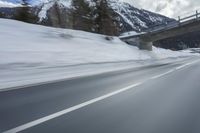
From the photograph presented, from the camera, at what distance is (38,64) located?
1839cm

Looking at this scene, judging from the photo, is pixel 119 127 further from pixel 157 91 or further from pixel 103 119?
pixel 157 91

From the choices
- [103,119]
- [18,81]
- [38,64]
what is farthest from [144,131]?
[38,64]

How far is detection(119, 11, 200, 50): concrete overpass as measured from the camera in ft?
186

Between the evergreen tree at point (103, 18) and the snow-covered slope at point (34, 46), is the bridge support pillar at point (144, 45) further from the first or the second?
the snow-covered slope at point (34, 46)

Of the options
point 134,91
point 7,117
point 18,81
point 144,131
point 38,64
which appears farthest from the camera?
point 38,64

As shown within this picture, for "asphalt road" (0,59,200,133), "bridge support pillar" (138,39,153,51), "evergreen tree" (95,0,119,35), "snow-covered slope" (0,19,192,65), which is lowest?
"bridge support pillar" (138,39,153,51)

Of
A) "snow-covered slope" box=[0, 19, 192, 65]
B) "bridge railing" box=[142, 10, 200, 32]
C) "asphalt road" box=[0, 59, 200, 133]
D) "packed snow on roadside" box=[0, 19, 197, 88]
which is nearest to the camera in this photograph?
"asphalt road" box=[0, 59, 200, 133]

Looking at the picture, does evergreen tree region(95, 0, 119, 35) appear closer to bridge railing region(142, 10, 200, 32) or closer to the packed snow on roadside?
bridge railing region(142, 10, 200, 32)

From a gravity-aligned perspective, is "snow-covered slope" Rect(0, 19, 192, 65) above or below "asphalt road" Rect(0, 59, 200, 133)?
above

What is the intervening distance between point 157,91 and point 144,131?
5942 millimetres

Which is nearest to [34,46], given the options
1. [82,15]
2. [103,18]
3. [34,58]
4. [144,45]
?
[34,58]

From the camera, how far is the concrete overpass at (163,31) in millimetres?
56594

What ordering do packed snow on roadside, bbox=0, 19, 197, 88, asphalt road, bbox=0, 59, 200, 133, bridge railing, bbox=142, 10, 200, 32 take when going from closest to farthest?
asphalt road, bbox=0, 59, 200, 133, packed snow on roadside, bbox=0, 19, 197, 88, bridge railing, bbox=142, 10, 200, 32

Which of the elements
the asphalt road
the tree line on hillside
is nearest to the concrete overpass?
the tree line on hillside
